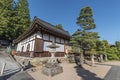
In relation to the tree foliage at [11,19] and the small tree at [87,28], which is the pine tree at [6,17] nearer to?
the tree foliage at [11,19]

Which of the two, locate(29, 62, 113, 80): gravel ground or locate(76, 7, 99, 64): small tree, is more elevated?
locate(76, 7, 99, 64): small tree

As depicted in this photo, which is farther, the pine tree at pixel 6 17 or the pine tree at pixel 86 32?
the pine tree at pixel 6 17

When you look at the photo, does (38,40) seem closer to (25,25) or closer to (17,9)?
(25,25)

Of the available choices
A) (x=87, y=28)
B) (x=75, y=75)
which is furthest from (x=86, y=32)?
(x=75, y=75)

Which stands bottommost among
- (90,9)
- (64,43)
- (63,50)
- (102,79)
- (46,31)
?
(102,79)

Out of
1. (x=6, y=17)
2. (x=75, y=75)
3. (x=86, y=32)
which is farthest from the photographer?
(x=6, y=17)

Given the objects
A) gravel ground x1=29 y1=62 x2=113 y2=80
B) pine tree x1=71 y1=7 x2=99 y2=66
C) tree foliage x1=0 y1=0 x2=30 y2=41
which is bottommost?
gravel ground x1=29 y1=62 x2=113 y2=80

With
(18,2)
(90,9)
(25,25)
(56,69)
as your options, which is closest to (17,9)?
(18,2)

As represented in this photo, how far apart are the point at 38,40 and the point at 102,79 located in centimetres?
939

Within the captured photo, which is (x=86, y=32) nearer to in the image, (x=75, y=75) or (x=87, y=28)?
(x=87, y=28)

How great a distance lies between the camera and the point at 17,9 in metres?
33.9

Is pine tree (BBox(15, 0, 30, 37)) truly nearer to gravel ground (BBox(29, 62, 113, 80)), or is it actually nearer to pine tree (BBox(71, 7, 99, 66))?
pine tree (BBox(71, 7, 99, 66))

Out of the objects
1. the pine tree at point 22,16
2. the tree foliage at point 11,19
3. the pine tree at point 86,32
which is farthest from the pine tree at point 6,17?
the pine tree at point 86,32

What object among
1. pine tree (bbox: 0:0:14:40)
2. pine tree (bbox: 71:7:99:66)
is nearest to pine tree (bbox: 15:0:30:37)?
pine tree (bbox: 0:0:14:40)
